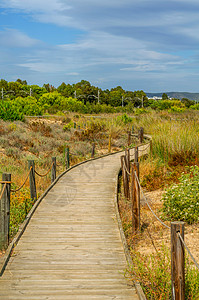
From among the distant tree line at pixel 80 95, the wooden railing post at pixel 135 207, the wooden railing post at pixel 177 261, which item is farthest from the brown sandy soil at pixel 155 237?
the distant tree line at pixel 80 95

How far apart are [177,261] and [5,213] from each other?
11.4 ft

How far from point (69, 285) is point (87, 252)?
1147 mm

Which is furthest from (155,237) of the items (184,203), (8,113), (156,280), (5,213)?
(8,113)

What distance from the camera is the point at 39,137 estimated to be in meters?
21.1

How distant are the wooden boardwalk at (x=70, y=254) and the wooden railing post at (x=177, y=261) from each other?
0.88 meters

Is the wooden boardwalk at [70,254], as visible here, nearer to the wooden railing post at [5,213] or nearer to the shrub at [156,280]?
→ the shrub at [156,280]

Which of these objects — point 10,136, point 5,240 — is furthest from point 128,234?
point 10,136

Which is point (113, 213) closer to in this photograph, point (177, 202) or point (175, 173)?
point (177, 202)

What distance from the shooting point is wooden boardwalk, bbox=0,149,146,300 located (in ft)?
15.3

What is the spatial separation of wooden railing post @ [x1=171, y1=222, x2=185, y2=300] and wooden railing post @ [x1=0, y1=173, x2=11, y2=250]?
338cm

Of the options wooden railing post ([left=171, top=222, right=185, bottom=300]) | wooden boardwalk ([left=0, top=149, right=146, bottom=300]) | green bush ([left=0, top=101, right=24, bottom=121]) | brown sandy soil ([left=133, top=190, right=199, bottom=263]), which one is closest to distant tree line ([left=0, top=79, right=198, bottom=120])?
green bush ([left=0, top=101, right=24, bottom=121])

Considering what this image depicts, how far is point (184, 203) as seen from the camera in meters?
7.40

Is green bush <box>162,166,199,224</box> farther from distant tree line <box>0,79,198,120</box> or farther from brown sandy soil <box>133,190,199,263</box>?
distant tree line <box>0,79,198,120</box>

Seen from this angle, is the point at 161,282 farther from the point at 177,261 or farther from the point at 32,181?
the point at 32,181
